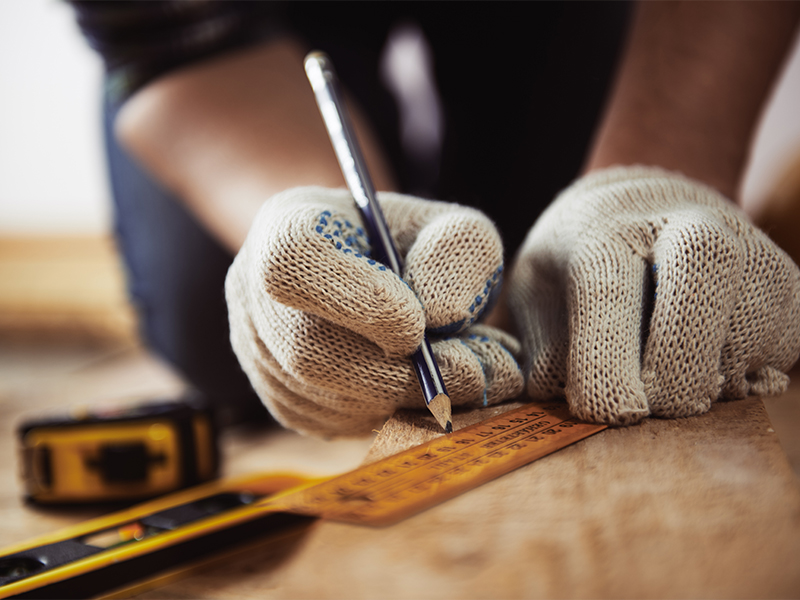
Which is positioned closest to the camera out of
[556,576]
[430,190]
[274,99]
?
[556,576]

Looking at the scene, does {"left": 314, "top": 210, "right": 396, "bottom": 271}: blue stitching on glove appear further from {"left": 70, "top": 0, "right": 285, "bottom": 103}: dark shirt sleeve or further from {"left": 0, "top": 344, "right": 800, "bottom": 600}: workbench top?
{"left": 70, "top": 0, "right": 285, "bottom": 103}: dark shirt sleeve

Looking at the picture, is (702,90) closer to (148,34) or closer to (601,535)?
(601,535)

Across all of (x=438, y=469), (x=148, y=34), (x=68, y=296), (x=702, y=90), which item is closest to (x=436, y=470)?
(x=438, y=469)

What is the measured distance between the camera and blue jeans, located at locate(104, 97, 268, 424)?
0.88 meters

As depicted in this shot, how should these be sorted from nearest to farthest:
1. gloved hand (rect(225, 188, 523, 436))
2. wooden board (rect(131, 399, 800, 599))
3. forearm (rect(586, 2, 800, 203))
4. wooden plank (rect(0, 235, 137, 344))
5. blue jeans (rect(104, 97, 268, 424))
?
wooden board (rect(131, 399, 800, 599)) < gloved hand (rect(225, 188, 523, 436)) < forearm (rect(586, 2, 800, 203)) < blue jeans (rect(104, 97, 268, 424)) < wooden plank (rect(0, 235, 137, 344))

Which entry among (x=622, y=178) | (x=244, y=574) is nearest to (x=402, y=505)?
(x=244, y=574)

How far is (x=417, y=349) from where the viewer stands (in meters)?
0.32

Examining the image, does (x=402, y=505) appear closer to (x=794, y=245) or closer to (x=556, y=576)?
(x=556, y=576)

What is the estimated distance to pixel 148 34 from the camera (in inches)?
28.0

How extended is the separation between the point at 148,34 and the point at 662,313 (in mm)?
681

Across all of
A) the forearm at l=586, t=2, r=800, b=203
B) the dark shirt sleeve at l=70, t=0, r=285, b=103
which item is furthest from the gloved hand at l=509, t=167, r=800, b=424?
the dark shirt sleeve at l=70, t=0, r=285, b=103

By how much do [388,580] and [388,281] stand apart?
0.15 m

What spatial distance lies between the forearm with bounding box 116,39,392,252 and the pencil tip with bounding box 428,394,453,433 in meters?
0.35

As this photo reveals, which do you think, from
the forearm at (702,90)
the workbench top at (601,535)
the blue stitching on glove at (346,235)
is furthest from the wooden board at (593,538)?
the forearm at (702,90)
